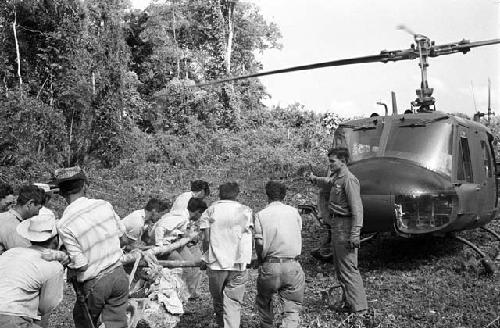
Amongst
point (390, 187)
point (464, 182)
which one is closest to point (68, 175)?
point (390, 187)

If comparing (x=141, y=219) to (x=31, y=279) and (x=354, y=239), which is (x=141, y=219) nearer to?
(x=354, y=239)

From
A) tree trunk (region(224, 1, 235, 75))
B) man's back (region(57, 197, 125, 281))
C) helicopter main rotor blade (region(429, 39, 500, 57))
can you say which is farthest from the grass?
tree trunk (region(224, 1, 235, 75))

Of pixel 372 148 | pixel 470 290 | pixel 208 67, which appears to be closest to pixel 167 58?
pixel 208 67

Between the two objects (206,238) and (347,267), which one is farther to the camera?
(347,267)

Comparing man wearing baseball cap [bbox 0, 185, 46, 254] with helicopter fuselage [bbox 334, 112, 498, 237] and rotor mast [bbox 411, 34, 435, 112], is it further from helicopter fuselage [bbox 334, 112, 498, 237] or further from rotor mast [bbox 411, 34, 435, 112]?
rotor mast [bbox 411, 34, 435, 112]

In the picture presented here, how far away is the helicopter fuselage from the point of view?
7609 millimetres

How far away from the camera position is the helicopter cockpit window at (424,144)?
810 centimetres

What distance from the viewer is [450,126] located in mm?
8383

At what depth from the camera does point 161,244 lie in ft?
22.9

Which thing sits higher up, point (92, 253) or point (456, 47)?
point (456, 47)

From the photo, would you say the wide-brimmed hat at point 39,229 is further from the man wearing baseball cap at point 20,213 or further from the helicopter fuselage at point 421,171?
the helicopter fuselage at point 421,171

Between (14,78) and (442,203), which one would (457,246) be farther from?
(14,78)

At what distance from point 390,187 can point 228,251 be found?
10.0 feet

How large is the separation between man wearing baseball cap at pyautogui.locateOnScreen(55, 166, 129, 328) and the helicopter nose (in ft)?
13.4
